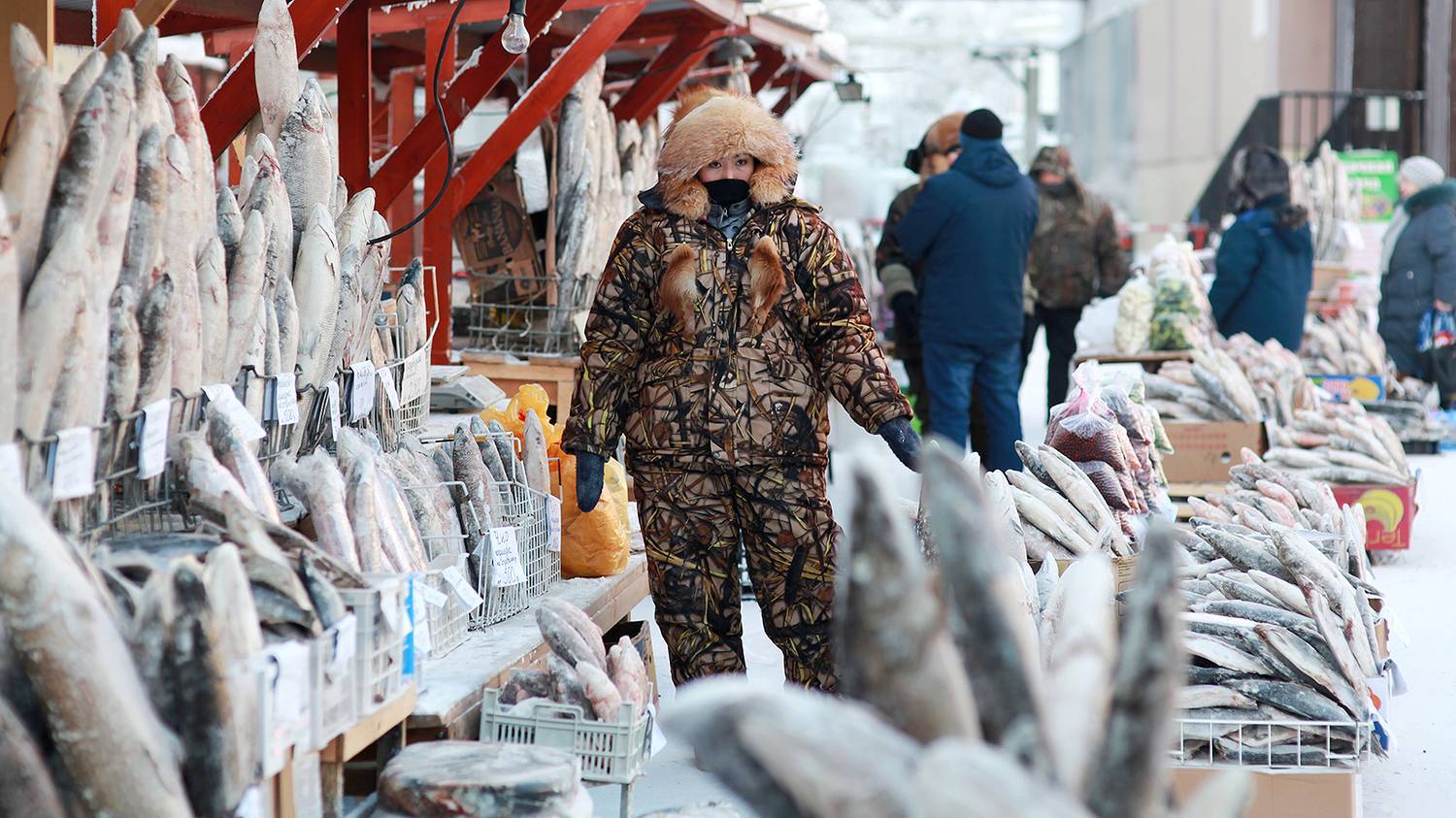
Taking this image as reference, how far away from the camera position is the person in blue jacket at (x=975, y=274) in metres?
6.13

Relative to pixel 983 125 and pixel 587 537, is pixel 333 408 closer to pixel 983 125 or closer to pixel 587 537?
pixel 587 537

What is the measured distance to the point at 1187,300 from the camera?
7117 mm

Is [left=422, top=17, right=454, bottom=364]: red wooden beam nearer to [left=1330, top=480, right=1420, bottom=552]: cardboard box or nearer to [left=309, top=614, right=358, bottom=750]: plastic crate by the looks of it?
[left=309, top=614, right=358, bottom=750]: plastic crate

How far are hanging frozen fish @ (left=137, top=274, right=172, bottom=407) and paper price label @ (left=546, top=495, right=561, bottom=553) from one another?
126 centimetres

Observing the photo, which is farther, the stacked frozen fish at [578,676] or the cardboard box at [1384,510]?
the cardboard box at [1384,510]

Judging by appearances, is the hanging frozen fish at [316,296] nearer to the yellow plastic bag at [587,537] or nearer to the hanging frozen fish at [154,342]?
the hanging frozen fish at [154,342]

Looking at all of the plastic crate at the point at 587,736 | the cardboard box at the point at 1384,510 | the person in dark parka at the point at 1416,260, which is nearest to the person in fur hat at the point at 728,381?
the plastic crate at the point at 587,736

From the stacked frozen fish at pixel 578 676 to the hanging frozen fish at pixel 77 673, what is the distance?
0.93 meters

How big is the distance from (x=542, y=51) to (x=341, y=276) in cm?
356

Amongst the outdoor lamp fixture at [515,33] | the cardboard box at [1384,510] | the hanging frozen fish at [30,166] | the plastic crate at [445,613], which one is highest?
the outdoor lamp fixture at [515,33]

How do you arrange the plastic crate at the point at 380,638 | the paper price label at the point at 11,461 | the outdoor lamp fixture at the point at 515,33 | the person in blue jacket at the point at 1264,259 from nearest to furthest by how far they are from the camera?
the paper price label at the point at 11,461 → the plastic crate at the point at 380,638 → the outdoor lamp fixture at the point at 515,33 → the person in blue jacket at the point at 1264,259

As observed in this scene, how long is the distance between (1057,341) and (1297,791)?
526cm

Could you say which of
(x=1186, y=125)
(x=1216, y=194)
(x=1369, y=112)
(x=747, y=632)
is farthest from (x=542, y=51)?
(x=1186, y=125)

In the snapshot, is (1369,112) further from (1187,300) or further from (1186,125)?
(1187,300)
